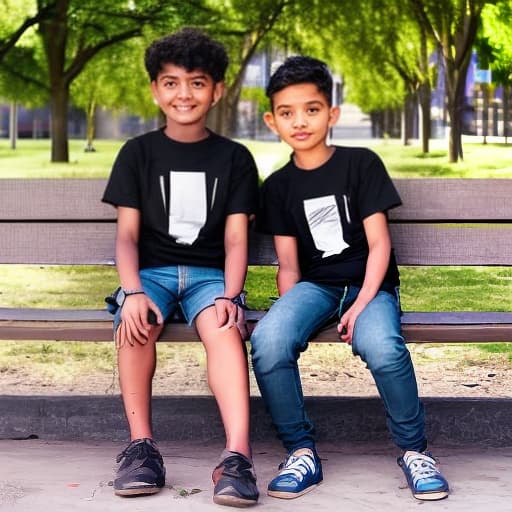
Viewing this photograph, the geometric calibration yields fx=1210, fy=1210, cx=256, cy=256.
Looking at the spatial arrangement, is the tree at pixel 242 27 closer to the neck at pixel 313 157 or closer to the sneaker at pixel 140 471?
the neck at pixel 313 157

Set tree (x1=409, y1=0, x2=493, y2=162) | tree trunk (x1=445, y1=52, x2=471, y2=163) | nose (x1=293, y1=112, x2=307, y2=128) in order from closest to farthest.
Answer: nose (x1=293, y1=112, x2=307, y2=128) → tree (x1=409, y1=0, x2=493, y2=162) → tree trunk (x1=445, y1=52, x2=471, y2=163)

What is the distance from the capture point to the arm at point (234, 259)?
3668 millimetres

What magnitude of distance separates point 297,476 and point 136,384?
1.82 ft

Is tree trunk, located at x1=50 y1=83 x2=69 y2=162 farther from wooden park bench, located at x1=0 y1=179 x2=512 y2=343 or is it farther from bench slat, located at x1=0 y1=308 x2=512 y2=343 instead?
bench slat, located at x1=0 y1=308 x2=512 y2=343

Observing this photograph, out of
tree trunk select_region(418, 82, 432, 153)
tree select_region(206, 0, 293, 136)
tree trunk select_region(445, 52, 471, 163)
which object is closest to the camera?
tree select_region(206, 0, 293, 136)

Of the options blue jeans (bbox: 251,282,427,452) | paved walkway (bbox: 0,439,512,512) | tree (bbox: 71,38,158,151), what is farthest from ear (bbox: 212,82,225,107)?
tree (bbox: 71,38,158,151)

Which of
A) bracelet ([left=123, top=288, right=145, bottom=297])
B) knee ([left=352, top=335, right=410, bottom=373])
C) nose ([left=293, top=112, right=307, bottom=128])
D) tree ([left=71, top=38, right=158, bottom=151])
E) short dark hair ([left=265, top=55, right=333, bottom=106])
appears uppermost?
tree ([left=71, top=38, right=158, bottom=151])

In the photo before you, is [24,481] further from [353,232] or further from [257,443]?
[353,232]

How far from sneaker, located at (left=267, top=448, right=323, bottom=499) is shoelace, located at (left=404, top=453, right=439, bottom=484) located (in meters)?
0.28

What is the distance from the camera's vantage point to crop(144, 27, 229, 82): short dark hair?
12.6 ft

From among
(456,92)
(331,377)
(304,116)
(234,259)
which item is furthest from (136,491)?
(456,92)

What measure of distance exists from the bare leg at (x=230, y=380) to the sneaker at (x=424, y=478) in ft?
1.57

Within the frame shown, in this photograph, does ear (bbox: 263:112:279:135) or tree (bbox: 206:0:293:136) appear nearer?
ear (bbox: 263:112:279:135)

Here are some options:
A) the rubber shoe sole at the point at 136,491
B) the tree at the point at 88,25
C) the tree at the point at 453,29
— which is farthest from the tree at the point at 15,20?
the rubber shoe sole at the point at 136,491
